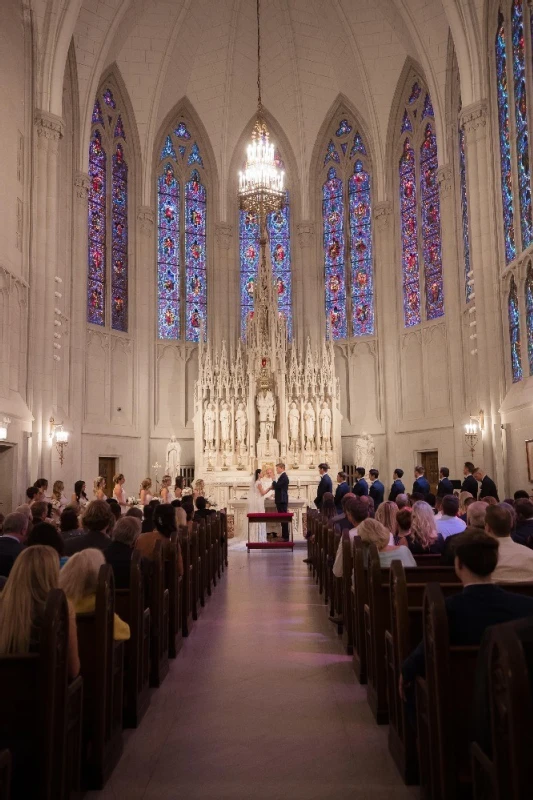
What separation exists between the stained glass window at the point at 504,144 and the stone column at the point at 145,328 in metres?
12.8

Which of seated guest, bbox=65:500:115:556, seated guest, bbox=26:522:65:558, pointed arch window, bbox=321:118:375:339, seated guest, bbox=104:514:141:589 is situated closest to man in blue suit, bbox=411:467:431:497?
seated guest, bbox=65:500:115:556

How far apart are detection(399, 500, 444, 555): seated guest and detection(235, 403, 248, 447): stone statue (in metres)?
17.2

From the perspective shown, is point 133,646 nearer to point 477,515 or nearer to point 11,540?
point 11,540

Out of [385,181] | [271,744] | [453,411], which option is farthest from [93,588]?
[385,181]

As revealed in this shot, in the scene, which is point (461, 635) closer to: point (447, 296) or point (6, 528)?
point (6, 528)

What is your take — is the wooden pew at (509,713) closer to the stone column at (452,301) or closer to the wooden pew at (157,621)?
the wooden pew at (157,621)

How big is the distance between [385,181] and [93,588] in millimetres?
24747

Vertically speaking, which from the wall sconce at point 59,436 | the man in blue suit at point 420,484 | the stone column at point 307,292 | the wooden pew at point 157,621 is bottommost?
the wooden pew at point 157,621

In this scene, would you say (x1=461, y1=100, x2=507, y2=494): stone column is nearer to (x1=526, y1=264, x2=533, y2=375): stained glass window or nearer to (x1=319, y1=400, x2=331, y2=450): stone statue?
(x1=526, y1=264, x2=533, y2=375): stained glass window

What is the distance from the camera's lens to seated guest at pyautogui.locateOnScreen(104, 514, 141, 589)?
227 inches

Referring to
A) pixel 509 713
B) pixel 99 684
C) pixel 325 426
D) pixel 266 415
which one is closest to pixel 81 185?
pixel 266 415

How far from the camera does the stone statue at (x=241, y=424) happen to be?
2427cm

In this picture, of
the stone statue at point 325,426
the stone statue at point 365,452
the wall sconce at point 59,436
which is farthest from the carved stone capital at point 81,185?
the stone statue at point 365,452

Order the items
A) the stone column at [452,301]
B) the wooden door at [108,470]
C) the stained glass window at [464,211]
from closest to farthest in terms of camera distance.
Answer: the stained glass window at [464,211] < the stone column at [452,301] < the wooden door at [108,470]
